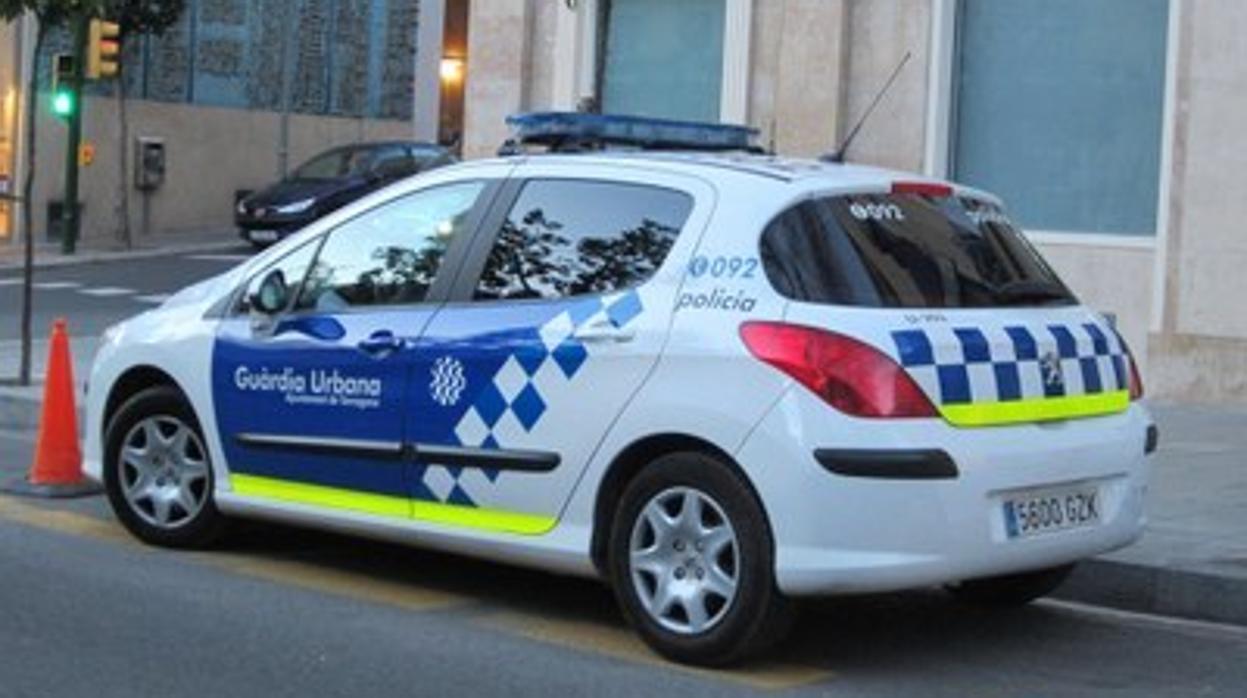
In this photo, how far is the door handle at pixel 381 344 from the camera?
704 cm

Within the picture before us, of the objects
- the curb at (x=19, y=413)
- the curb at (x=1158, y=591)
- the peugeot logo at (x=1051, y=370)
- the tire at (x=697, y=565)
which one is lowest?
the curb at (x=19, y=413)

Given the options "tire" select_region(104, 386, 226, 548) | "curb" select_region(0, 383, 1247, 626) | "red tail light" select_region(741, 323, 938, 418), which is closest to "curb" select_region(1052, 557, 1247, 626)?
"curb" select_region(0, 383, 1247, 626)

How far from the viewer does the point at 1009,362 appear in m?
6.27

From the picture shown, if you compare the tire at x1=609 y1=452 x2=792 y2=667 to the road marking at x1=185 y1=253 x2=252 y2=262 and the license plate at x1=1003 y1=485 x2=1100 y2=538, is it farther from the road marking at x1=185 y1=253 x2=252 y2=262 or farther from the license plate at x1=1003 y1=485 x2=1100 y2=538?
the road marking at x1=185 y1=253 x2=252 y2=262

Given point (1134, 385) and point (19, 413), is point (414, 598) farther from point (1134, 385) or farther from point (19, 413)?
point (19, 413)

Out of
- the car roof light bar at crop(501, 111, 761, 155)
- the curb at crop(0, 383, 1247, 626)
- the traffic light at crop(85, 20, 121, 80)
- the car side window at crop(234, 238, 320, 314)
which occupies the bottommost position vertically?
the curb at crop(0, 383, 1247, 626)

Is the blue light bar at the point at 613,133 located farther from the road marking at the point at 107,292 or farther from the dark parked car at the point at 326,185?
the dark parked car at the point at 326,185

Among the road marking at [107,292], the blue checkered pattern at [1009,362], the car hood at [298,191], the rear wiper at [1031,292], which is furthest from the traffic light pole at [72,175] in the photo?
the blue checkered pattern at [1009,362]

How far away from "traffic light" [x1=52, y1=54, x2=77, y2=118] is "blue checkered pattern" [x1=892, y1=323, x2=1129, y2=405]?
22.4 meters

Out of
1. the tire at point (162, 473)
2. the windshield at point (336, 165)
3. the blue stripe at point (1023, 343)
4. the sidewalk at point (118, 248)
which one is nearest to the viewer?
the blue stripe at point (1023, 343)

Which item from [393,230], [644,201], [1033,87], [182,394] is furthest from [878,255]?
[1033,87]

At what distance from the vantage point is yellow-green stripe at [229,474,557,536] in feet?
22.1

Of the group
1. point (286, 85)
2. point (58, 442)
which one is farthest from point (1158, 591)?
point (286, 85)

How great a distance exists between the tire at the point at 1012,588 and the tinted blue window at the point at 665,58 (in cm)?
877
